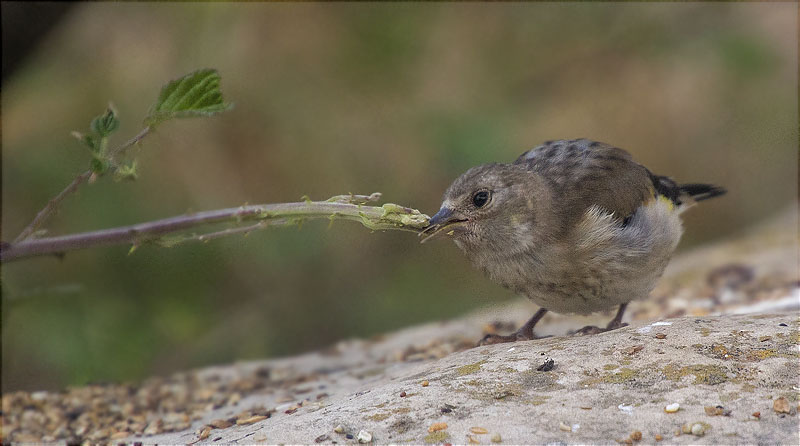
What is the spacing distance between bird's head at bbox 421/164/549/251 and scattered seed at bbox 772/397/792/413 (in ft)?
4.56

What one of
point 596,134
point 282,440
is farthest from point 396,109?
point 282,440

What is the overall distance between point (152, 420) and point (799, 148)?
778cm

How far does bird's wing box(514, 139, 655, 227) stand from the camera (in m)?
3.81

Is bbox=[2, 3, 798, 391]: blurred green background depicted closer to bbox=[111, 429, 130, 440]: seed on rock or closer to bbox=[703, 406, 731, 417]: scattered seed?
bbox=[111, 429, 130, 440]: seed on rock

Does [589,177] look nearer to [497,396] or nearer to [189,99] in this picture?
[497,396]

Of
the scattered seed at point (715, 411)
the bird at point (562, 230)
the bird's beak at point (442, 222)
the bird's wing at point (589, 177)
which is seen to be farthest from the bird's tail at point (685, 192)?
the scattered seed at point (715, 411)

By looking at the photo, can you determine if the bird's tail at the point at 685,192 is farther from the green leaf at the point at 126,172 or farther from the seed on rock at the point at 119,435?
the seed on rock at the point at 119,435

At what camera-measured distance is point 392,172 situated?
23.9 ft

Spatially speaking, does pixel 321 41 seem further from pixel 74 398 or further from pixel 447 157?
pixel 74 398

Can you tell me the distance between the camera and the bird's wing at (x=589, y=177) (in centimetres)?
381

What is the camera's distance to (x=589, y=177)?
3910mm

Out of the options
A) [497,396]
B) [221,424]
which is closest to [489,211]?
[497,396]

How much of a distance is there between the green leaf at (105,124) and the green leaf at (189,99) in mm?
117

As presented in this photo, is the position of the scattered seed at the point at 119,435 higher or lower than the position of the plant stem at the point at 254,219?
lower
